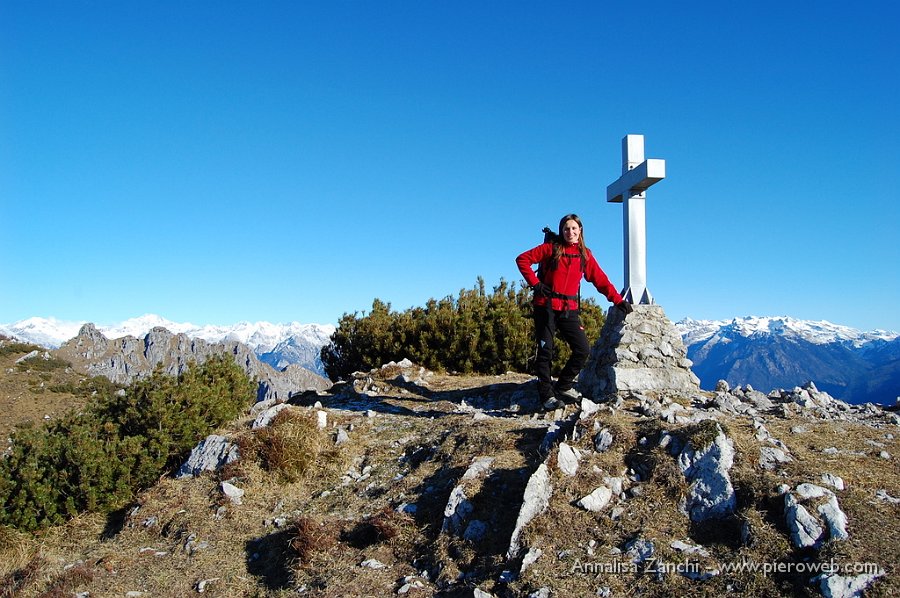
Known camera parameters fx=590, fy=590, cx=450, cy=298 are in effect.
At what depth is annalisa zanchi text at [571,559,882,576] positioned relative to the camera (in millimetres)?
3836

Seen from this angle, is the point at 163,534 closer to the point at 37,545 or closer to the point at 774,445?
the point at 37,545

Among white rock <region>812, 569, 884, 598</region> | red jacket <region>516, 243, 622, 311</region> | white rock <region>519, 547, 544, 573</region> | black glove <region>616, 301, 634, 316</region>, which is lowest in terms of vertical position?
white rock <region>519, 547, 544, 573</region>

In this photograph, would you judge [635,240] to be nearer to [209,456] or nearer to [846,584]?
[846,584]

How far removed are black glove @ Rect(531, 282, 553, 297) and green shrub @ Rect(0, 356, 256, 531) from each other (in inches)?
199

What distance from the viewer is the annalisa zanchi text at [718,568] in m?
3.84

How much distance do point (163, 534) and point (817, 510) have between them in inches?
250

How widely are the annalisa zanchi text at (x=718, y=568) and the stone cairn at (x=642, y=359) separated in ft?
14.4

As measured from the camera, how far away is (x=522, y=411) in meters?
9.38

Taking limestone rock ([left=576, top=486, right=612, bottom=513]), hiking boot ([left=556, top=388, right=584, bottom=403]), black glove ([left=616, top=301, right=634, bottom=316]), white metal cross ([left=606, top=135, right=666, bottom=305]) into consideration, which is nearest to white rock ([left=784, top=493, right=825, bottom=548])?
limestone rock ([left=576, top=486, right=612, bottom=513])

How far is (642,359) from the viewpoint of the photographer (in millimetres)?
9023

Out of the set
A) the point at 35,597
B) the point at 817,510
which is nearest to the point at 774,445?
the point at 817,510

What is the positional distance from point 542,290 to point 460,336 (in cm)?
732

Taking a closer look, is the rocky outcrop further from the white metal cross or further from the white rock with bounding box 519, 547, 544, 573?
the white rock with bounding box 519, 547, 544, 573

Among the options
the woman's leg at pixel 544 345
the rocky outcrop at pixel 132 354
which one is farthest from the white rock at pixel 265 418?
the rocky outcrop at pixel 132 354
